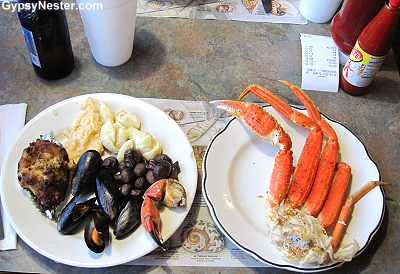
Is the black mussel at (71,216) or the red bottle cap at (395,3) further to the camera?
the red bottle cap at (395,3)

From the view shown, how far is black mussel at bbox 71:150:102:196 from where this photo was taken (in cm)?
87

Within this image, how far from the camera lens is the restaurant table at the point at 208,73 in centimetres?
114

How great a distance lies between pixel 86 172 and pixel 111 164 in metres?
0.06

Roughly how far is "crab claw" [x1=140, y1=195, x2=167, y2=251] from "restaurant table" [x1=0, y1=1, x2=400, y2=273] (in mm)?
414

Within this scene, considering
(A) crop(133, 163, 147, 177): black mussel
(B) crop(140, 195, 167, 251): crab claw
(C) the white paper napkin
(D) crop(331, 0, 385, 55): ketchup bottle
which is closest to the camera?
(B) crop(140, 195, 167, 251): crab claw

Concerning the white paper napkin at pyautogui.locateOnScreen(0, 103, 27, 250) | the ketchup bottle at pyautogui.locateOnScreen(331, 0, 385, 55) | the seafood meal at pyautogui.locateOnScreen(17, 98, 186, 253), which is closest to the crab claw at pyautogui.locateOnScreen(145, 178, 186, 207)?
the seafood meal at pyautogui.locateOnScreen(17, 98, 186, 253)

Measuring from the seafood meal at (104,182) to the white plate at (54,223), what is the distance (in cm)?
2

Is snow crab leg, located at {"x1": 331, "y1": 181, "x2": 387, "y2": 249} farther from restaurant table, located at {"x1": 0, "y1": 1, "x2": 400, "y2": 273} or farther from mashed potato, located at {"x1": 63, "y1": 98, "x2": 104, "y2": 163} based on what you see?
mashed potato, located at {"x1": 63, "y1": 98, "x2": 104, "y2": 163}

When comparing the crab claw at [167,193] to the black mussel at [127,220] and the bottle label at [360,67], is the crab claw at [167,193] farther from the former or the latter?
the bottle label at [360,67]

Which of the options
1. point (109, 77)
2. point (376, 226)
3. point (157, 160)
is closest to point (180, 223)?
point (157, 160)

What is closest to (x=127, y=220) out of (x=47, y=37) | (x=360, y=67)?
(x=47, y=37)

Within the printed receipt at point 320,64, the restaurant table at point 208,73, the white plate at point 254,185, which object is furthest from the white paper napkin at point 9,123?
the printed receipt at point 320,64

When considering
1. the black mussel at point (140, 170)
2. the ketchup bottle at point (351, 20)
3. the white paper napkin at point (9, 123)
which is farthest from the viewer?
the ketchup bottle at point (351, 20)

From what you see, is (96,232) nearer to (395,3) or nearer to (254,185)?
(254,185)
